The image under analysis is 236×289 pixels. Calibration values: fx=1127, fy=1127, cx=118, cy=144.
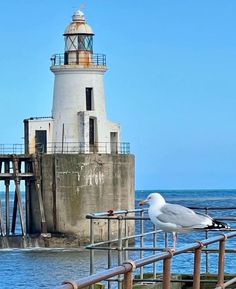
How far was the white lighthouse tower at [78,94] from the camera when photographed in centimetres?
5375

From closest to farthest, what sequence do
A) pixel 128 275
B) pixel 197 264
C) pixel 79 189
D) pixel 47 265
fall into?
pixel 128 275 < pixel 197 264 < pixel 47 265 < pixel 79 189

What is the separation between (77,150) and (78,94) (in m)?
2.68

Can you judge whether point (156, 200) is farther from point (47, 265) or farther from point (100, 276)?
point (47, 265)

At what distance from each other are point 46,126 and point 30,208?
4.30 meters

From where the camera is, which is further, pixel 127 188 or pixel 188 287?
pixel 127 188

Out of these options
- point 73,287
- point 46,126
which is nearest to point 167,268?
point 73,287

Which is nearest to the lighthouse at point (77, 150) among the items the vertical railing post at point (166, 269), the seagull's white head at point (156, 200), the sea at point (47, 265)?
the sea at point (47, 265)

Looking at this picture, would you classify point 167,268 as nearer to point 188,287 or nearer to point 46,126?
point 188,287

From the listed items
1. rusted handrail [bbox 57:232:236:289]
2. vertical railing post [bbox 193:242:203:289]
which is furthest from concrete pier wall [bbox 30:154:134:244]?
vertical railing post [bbox 193:242:203:289]

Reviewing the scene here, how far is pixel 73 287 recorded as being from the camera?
543cm

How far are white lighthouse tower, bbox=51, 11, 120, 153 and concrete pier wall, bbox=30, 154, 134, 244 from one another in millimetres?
2146

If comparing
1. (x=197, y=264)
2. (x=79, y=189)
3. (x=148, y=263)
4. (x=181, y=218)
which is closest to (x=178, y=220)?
(x=181, y=218)

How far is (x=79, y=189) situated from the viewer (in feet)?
169

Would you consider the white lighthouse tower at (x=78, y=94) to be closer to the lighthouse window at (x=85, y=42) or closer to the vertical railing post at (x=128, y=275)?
the lighthouse window at (x=85, y=42)
